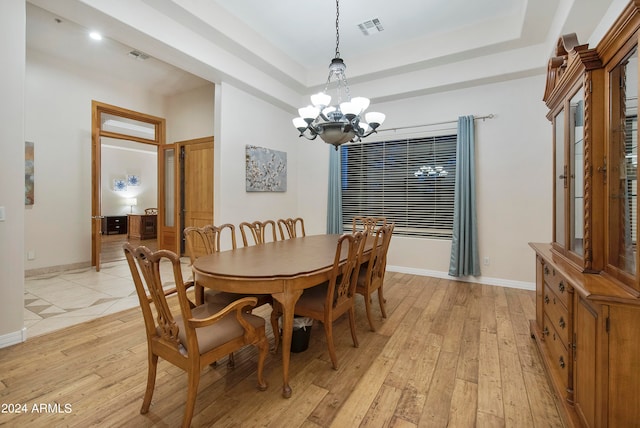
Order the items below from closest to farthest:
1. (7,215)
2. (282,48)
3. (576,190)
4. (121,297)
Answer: (576,190), (7,215), (121,297), (282,48)

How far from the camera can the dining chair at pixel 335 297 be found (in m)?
2.07

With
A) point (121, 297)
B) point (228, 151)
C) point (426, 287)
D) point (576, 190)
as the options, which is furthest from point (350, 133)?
point (121, 297)

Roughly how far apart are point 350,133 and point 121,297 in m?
3.37

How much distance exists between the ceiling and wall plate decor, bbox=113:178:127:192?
6.10m

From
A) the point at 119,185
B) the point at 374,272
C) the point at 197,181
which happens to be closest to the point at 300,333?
the point at 374,272

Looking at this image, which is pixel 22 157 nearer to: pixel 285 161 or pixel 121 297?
pixel 121 297

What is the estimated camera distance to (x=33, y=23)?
3.69 metres

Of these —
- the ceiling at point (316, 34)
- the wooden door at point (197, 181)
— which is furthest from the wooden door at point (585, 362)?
the wooden door at point (197, 181)

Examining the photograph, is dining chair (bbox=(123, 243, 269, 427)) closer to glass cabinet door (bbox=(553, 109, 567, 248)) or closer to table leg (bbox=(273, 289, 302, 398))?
table leg (bbox=(273, 289, 302, 398))

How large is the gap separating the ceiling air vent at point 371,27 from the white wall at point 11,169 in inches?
134

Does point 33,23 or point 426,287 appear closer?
point 33,23

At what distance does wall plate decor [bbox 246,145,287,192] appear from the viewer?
15.3ft

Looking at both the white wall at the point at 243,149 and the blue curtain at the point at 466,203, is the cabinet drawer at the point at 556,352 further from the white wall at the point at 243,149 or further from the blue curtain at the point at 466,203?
the white wall at the point at 243,149

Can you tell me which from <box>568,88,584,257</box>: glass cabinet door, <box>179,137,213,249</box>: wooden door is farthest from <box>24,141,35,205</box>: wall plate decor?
<box>568,88,584,257</box>: glass cabinet door
